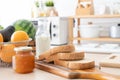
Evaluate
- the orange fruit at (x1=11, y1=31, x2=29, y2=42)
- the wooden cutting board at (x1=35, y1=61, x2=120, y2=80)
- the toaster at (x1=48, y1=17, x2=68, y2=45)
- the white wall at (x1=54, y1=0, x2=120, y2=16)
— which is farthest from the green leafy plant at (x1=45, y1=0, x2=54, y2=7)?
the wooden cutting board at (x1=35, y1=61, x2=120, y2=80)

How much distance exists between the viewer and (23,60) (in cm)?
69

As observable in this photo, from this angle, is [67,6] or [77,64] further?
[67,6]

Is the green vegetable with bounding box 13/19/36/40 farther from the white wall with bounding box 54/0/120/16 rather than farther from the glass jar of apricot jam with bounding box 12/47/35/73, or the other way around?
the white wall with bounding box 54/0/120/16

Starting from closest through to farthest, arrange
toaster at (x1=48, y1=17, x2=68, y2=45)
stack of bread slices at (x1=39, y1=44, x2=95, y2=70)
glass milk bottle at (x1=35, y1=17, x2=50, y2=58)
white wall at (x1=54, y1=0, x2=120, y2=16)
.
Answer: stack of bread slices at (x1=39, y1=44, x2=95, y2=70)
glass milk bottle at (x1=35, y1=17, x2=50, y2=58)
toaster at (x1=48, y1=17, x2=68, y2=45)
white wall at (x1=54, y1=0, x2=120, y2=16)

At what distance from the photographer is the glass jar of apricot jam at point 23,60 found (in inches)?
27.2

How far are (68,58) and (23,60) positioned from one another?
16 cm

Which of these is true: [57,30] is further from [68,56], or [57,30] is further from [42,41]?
[68,56]

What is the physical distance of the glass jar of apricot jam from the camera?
2.27 ft

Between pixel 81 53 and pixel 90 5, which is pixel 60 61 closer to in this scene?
pixel 81 53

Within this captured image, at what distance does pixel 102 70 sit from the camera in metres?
0.69

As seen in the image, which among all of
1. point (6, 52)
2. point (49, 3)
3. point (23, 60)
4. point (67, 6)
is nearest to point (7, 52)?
point (6, 52)

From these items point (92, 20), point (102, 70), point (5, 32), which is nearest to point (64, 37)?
point (92, 20)

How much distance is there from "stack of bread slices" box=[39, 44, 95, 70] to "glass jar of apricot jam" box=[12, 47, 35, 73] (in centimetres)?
10

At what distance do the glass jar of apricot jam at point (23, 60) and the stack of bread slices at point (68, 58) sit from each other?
0.10m
